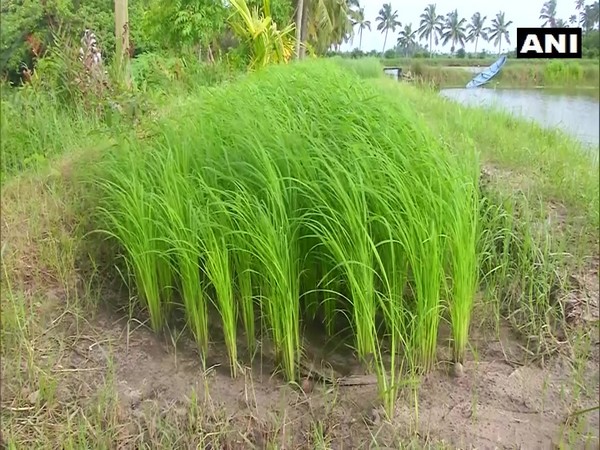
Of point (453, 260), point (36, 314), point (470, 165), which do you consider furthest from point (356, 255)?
point (36, 314)

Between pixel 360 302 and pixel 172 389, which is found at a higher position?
pixel 360 302

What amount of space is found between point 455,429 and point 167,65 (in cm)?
111

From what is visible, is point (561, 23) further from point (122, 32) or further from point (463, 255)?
point (122, 32)

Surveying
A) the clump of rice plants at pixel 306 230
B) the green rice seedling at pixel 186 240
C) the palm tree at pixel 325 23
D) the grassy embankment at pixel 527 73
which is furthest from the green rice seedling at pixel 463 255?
the green rice seedling at pixel 186 240

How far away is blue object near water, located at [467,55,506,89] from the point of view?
0.89 metres

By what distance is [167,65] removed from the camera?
1502 mm

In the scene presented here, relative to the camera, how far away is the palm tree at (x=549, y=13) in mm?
786

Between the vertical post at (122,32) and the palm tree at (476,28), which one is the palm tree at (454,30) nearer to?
the palm tree at (476,28)

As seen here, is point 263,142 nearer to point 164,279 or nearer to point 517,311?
point 164,279

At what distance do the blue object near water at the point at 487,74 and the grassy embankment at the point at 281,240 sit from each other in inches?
4.9

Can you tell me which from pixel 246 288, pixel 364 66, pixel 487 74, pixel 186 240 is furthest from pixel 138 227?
pixel 487 74

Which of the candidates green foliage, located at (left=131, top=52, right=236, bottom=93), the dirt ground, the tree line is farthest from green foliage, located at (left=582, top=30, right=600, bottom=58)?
green foliage, located at (left=131, top=52, right=236, bottom=93)

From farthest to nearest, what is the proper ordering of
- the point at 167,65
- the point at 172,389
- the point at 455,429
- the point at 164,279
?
the point at 167,65, the point at 164,279, the point at 172,389, the point at 455,429

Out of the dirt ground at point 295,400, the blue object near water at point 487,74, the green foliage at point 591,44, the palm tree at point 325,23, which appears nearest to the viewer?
the green foliage at point 591,44
